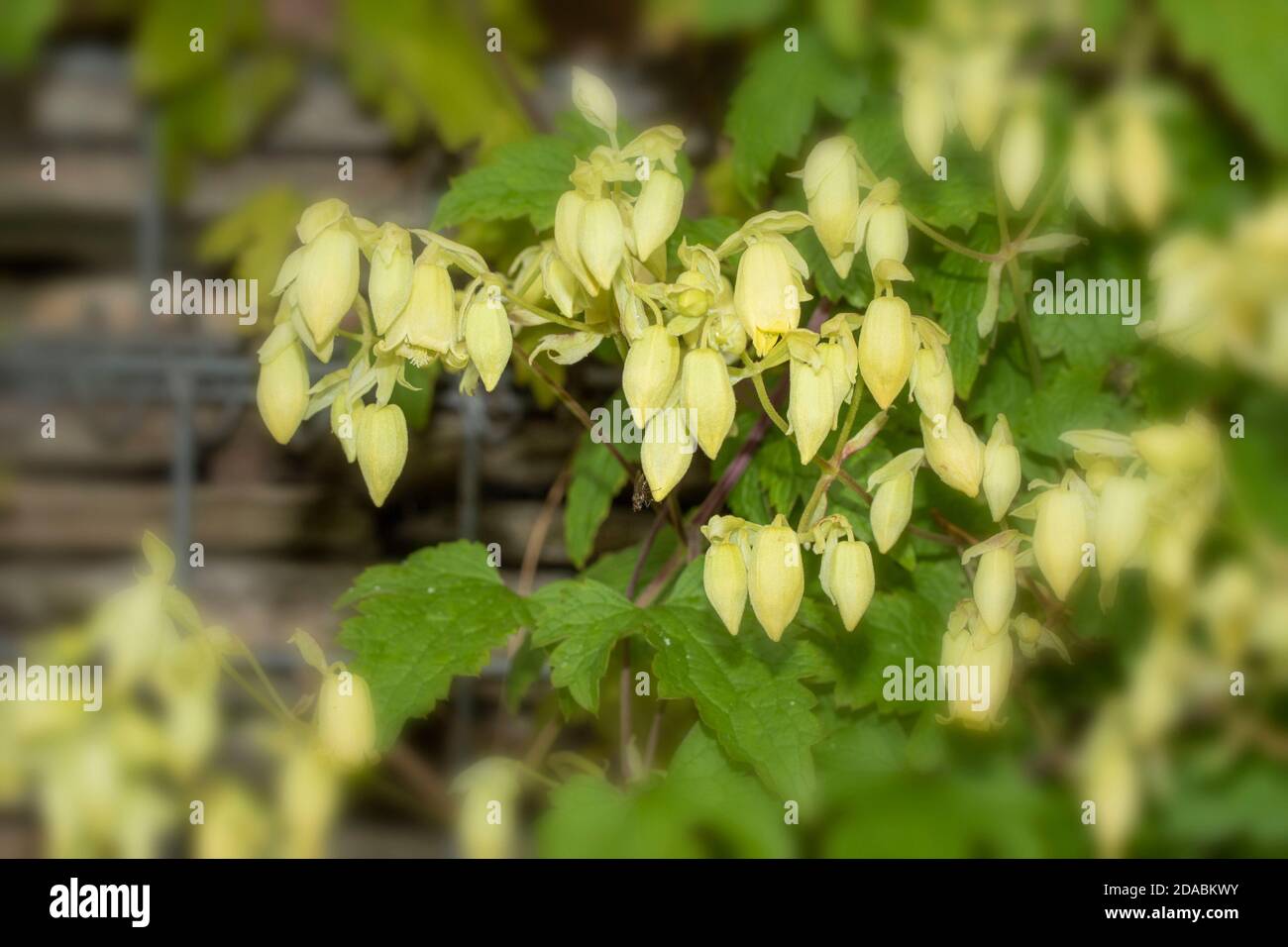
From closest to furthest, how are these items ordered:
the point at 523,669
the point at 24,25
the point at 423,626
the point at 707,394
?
the point at 707,394
the point at 423,626
the point at 523,669
the point at 24,25

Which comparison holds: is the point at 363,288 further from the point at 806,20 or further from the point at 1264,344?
the point at 1264,344

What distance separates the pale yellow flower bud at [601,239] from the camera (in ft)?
1.54

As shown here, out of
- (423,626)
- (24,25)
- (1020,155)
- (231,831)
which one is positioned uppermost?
(24,25)

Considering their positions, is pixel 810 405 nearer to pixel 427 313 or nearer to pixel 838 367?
pixel 838 367

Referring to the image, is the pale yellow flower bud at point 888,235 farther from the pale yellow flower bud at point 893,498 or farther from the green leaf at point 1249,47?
the green leaf at point 1249,47

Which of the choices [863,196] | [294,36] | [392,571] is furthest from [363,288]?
[863,196]

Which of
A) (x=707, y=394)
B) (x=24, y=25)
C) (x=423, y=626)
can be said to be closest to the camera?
(x=707, y=394)

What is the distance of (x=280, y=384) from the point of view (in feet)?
1.65

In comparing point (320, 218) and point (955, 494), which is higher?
point (320, 218)

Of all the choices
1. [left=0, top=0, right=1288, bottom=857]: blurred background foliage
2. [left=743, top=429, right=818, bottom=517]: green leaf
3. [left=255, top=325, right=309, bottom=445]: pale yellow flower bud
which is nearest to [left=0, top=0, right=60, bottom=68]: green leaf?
[left=0, top=0, right=1288, bottom=857]: blurred background foliage

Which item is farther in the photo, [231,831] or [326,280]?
[231,831]

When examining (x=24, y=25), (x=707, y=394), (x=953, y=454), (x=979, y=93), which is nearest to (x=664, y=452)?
(x=707, y=394)

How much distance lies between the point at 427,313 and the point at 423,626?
16 centimetres

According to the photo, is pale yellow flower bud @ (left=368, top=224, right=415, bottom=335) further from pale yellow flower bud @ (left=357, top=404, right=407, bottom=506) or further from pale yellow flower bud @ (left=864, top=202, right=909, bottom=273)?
pale yellow flower bud @ (left=864, top=202, right=909, bottom=273)
